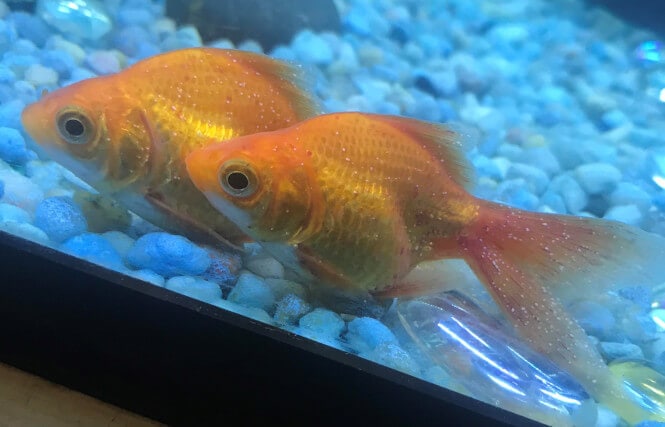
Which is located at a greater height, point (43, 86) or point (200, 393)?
point (43, 86)

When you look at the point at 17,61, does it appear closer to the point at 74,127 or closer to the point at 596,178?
the point at 74,127

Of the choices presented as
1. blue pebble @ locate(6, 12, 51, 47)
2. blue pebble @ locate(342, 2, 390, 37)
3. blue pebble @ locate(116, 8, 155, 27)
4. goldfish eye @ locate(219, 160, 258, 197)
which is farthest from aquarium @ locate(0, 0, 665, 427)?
blue pebble @ locate(342, 2, 390, 37)

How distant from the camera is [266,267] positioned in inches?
47.0

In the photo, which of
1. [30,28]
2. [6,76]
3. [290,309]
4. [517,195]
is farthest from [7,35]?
[517,195]

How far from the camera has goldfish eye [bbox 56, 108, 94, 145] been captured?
1.07m

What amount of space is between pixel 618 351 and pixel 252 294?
0.75m

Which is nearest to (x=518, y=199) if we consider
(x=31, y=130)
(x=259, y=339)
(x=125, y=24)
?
(x=259, y=339)

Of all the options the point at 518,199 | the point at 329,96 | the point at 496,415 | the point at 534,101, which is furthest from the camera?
the point at 534,101

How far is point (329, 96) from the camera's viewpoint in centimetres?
221

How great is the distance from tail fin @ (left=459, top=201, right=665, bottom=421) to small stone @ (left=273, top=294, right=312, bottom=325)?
1.08ft

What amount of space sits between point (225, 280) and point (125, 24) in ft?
4.84

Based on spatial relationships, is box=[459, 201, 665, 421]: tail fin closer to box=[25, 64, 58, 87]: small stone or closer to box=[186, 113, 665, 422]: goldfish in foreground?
box=[186, 113, 665, 422]: goldfish in foreground

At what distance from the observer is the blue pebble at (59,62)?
1674 millimetres

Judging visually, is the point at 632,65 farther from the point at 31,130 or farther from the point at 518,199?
the point at 31,130
